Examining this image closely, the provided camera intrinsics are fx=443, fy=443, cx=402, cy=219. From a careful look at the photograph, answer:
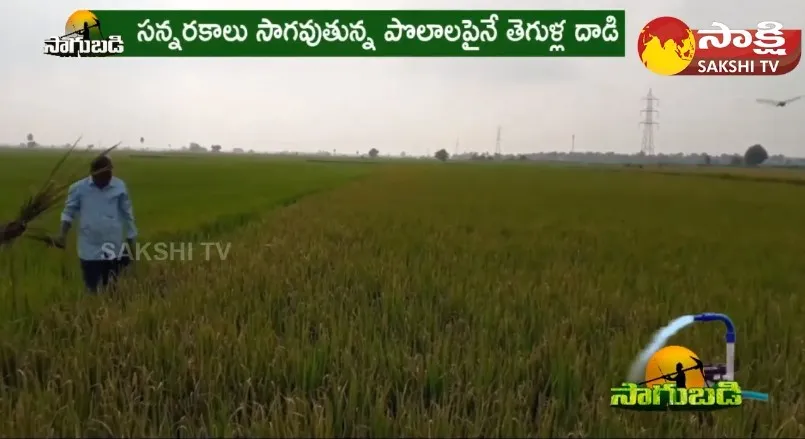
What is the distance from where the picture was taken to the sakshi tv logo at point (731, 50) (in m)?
2.02

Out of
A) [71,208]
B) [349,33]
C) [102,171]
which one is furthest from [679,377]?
[71,208]

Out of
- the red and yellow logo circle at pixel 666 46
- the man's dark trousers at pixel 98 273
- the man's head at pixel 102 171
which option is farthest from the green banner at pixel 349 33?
the man's dark trousers at pixel 98 273

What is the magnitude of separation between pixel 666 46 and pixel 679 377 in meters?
1.61

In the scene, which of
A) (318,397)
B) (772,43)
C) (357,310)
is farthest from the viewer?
(357,310)

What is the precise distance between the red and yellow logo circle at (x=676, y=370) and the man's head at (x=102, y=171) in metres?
2.66

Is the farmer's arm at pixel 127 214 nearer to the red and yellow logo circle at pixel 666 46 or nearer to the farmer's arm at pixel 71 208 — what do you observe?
the farmer's arm at pixel 71 208

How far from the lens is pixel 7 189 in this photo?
643 cm

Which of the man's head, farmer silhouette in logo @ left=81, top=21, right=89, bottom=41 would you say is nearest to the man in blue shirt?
the man's head

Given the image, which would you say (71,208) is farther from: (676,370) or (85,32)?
(676,370)

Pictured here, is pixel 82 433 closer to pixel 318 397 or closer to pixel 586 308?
pixel 318 397

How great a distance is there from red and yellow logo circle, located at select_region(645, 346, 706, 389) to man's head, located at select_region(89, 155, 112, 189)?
266 centimetres

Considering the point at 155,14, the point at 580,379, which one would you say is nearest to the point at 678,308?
the point at 580,379

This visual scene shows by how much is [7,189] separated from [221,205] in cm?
316

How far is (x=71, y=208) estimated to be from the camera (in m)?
2.60
